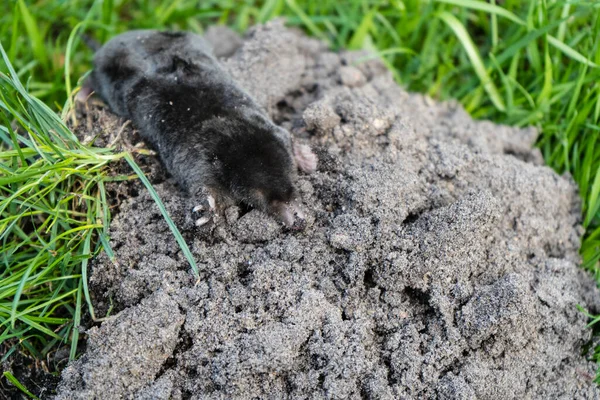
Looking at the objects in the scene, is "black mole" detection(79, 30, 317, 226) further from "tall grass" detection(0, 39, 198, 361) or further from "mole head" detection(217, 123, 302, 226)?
"tall grass" detection(0, 39, 198, 361)

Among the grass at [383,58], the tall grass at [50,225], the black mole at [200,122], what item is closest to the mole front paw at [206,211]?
the black mole at [200,122]

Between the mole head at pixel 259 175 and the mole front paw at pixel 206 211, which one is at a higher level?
the mole head at pixel 259 175

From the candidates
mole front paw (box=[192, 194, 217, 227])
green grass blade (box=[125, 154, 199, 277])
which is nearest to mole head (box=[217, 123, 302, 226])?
mole front paw (box=[192, 194, 217, 227])

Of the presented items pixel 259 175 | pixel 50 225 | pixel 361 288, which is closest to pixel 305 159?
pixel 259 175

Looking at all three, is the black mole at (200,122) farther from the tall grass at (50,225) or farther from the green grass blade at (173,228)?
the tall grass at (50,225)

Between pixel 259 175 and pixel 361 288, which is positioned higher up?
pixel 259 175

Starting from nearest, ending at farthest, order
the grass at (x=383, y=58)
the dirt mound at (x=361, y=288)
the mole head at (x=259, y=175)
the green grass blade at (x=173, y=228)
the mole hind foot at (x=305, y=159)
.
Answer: the dirt mound at (x=361, y=288), the green grass blade at (x=173, y=228), the mole head at (x=259, y=175), the grass at (x=383, y=58), the mole hind foot at (x=305, y=159)

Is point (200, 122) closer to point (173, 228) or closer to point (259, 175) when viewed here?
point (259, 175)
